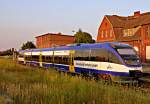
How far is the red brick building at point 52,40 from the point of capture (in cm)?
10462

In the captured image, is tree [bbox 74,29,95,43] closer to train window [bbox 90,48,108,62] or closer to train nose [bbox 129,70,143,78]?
train window [bbox 90,48,108,62]

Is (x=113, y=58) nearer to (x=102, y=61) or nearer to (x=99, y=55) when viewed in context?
(x=102, y=61)

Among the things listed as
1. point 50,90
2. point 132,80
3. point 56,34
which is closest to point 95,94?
point 50,90

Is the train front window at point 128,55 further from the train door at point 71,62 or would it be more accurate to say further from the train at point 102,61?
the train door at point 71,62

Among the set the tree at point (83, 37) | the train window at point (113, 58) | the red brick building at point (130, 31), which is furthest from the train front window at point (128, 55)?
the tree at point (83, 37)

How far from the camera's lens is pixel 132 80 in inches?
710

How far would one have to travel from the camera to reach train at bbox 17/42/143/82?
18.2m

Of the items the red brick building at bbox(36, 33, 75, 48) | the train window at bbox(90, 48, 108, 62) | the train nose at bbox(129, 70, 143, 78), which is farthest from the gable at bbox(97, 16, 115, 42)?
the train nose at bbox(129, 70, 143, 78)

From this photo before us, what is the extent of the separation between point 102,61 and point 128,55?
1907mm

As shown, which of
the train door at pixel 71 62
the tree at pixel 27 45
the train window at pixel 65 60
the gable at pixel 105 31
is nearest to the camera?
the train door at pixel 71 62

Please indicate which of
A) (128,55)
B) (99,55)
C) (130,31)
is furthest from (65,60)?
(130,31)

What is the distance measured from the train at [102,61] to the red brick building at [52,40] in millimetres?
75170

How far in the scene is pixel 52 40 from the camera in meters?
105

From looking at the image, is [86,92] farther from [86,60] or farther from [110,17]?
[110,17]
